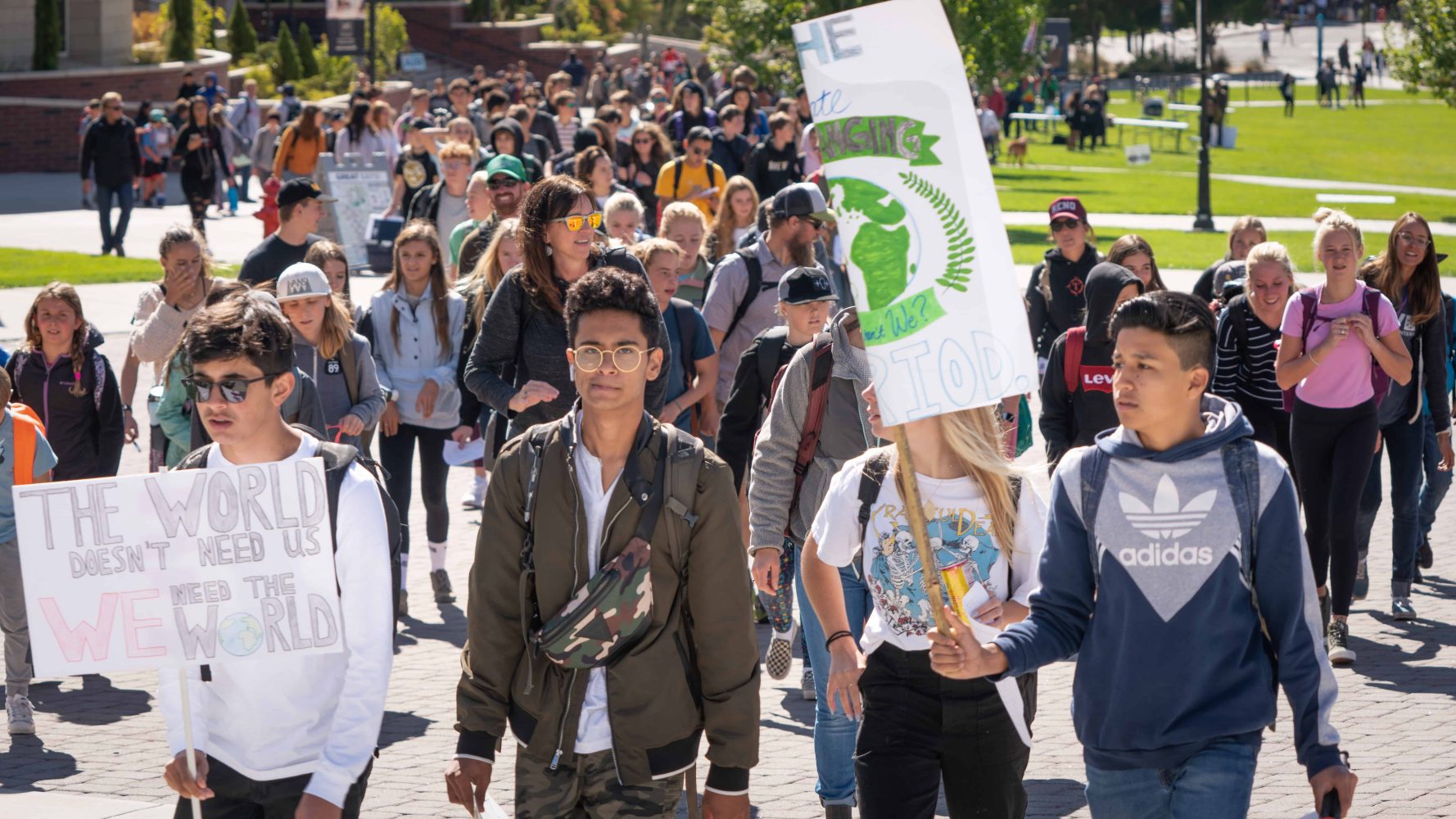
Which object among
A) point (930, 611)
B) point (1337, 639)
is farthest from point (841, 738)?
point (1337, 639)

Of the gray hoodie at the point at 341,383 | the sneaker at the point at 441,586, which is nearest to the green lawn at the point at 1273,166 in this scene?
the sneaker at the point at 441,586

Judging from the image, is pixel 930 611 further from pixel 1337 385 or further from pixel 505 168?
pixel 505 168

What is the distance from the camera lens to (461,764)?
12.9 ft

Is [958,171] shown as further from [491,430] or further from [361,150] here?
[361,150]

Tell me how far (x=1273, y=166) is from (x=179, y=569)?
147 feet

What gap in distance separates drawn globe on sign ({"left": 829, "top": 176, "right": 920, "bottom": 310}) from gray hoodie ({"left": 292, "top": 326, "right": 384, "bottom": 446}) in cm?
456

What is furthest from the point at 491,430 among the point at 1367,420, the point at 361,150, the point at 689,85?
the point at 689,85

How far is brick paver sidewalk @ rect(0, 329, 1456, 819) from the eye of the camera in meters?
6.45

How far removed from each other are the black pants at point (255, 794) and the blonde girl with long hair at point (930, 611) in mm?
1332

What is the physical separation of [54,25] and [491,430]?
33.5 metres

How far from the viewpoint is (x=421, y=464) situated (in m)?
9.27

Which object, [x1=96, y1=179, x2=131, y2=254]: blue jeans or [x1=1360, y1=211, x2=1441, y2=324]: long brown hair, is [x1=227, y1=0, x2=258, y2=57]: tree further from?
[x1=1360, y1=211, x2=1441, y2=324]: long brown hair

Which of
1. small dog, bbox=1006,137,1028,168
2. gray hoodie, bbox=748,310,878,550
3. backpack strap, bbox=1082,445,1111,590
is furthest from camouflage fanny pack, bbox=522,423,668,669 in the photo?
small dog, bbox=1006,137,1028,168

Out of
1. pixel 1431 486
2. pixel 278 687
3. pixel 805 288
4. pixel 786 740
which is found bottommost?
pixel 786 740
